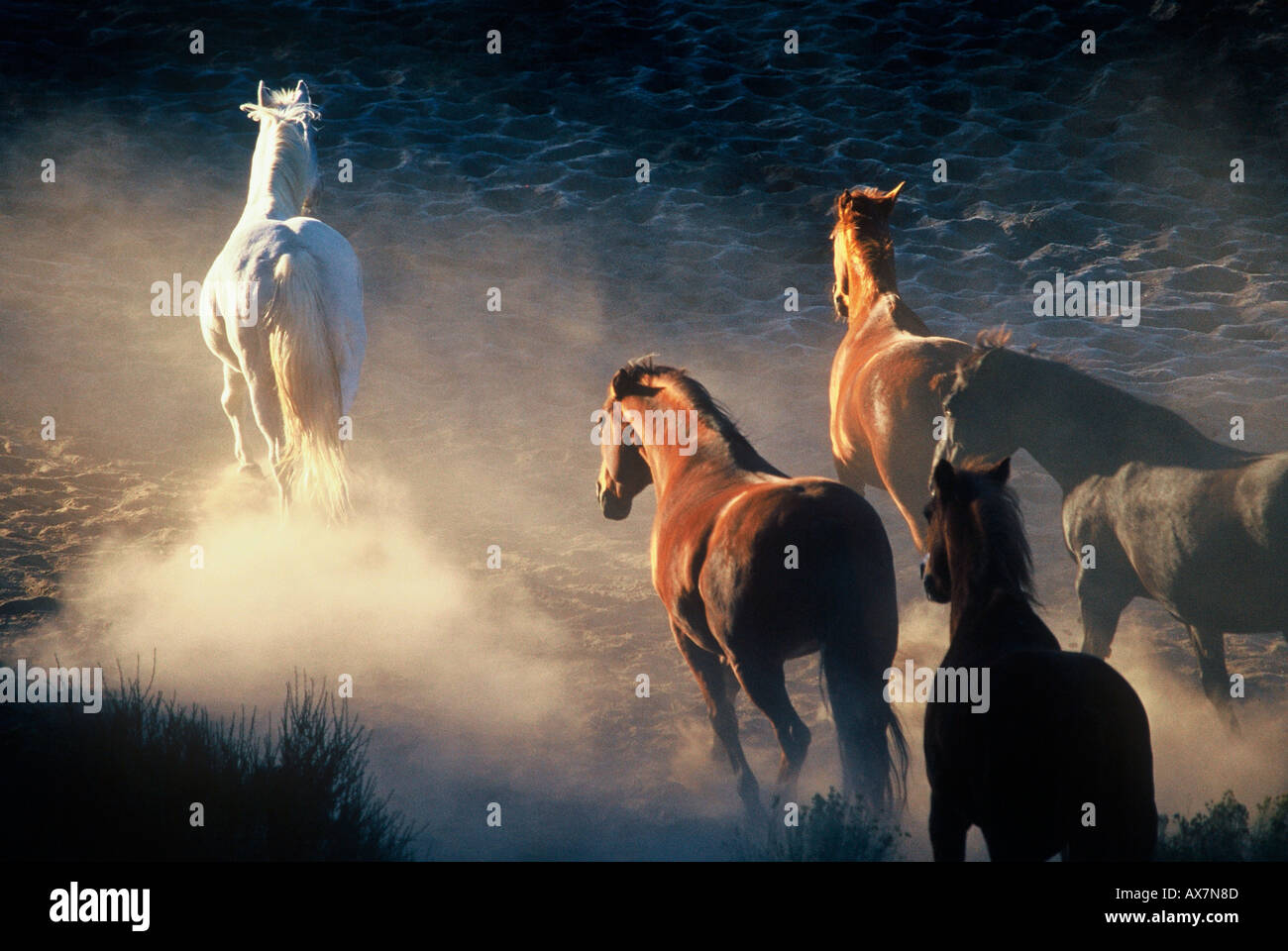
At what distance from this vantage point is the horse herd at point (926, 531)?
338 centimetres

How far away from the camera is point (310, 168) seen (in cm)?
868

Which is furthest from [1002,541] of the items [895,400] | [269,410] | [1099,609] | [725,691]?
[269,410]

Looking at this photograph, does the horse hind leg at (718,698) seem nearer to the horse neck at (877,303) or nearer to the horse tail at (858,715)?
the horse tail at (858,715)

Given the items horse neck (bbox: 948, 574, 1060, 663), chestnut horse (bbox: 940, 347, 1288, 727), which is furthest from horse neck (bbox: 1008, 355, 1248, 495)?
horse neck (bbox: 948, 574, 1060, 663)

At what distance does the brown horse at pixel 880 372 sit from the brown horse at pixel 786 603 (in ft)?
4.63

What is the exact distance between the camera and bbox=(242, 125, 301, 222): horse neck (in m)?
8.02

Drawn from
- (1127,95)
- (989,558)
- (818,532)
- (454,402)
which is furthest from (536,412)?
(1127,95)

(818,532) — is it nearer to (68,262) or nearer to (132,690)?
(132,690)

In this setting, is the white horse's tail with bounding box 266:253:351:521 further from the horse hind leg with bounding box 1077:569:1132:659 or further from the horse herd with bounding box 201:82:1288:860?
the horse hind leg with bounding box 1077:569:1132:659

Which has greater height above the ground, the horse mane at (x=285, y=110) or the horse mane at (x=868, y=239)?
the horse mane at (x=285, y=110)

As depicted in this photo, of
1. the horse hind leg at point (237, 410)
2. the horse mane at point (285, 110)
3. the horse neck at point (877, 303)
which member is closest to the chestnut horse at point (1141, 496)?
the horse neck at point (877, 303)

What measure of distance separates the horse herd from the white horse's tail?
0.05 ft

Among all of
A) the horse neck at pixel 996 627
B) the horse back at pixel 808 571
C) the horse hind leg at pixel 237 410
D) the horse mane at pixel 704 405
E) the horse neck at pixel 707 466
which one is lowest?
the horse neck at pixel 996 627
